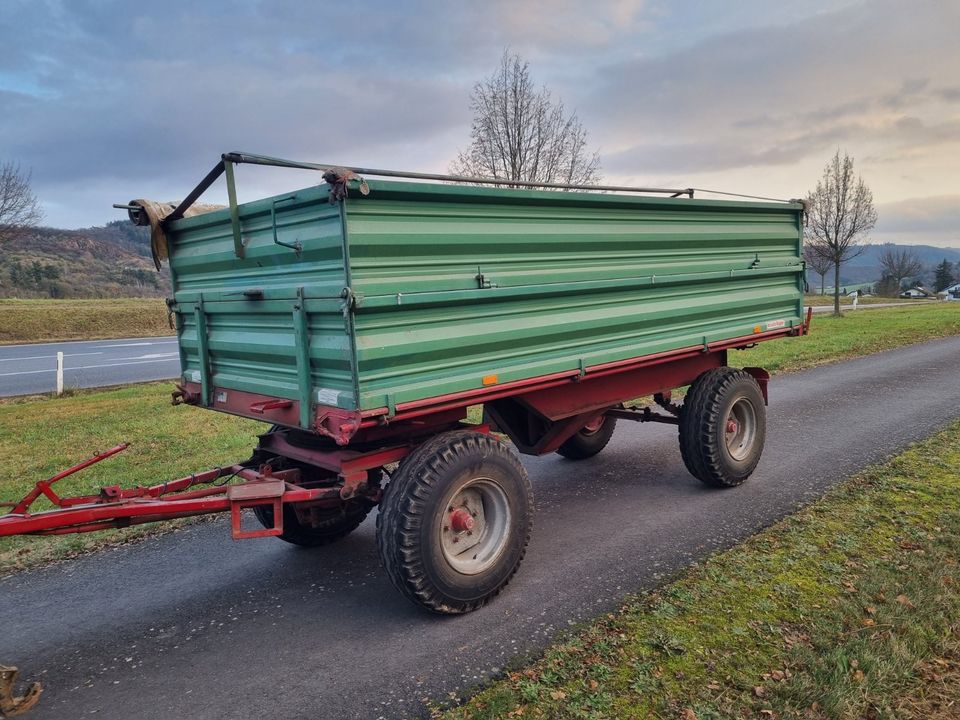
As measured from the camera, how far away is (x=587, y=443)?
657 cm

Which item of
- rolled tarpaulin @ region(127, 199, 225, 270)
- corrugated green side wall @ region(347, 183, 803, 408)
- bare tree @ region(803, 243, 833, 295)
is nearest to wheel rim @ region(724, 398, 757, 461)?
corrugated green side wall @ region(347, 183, 803, 408)

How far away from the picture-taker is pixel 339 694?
9.92 ft

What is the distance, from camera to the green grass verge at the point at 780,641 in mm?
2791

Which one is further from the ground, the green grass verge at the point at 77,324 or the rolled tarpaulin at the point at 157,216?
the rolled tarpaulin at the point at 157,216


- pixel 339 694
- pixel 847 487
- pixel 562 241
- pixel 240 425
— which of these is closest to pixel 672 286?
pixel 562 241

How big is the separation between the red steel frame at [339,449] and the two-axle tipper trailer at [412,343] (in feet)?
0.04

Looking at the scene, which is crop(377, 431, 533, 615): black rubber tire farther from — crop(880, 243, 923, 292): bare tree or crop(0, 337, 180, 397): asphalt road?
crop(880, 243, 923, 292): bare tree

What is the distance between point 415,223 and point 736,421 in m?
3.64

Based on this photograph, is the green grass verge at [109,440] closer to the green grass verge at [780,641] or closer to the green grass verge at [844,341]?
the green grass verge at [844,341]

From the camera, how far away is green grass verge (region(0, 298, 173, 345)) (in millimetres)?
23531

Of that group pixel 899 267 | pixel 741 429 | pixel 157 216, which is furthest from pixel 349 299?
pixel 899 267

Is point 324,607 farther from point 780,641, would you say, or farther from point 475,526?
point 780,641

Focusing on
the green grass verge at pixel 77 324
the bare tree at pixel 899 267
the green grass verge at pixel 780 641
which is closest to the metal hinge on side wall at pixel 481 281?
the green grass verge at pixel 780 641

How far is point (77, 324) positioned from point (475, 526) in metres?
26.4
